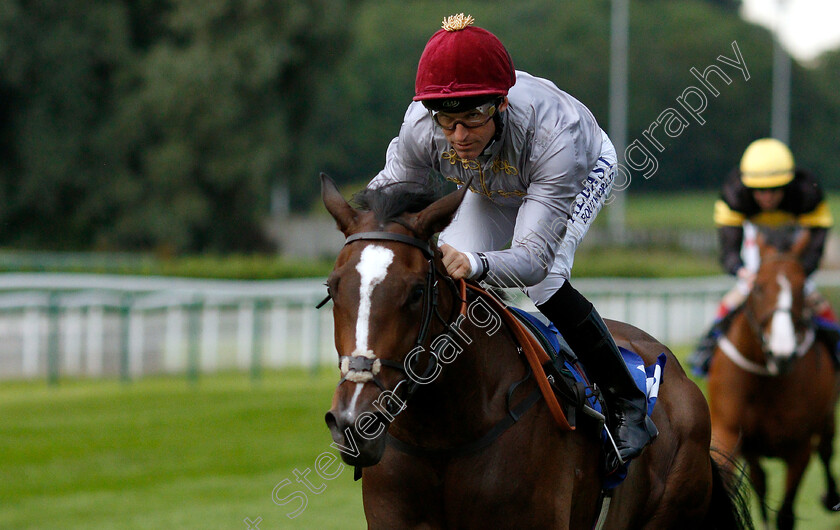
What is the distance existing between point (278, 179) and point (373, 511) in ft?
79.5

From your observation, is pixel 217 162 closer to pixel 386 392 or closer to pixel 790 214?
pixel 790 214

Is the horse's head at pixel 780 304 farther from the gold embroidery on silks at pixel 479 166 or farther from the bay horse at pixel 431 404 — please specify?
the gold embroidery on silks at pixel 479 166

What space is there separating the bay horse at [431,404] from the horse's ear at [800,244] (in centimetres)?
355

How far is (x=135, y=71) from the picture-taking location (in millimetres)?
24375

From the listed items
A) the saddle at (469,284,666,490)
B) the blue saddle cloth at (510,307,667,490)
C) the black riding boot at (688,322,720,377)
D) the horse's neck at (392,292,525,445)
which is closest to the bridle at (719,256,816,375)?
the black riding boot at (688,322,720,377)

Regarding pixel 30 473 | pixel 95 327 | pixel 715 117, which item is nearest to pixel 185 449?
pixel 30 473

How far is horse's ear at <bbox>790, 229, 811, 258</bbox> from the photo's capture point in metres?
6.62

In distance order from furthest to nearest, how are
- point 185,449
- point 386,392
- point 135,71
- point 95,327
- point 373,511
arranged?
point 135,71 < point 95,327 < point 185,449 < point 373,511 < point 386,392

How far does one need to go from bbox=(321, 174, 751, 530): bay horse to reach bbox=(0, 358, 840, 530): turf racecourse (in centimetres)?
205

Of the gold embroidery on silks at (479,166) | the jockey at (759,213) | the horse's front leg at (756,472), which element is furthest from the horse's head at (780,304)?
the gold embroidery on silks at (479,166)

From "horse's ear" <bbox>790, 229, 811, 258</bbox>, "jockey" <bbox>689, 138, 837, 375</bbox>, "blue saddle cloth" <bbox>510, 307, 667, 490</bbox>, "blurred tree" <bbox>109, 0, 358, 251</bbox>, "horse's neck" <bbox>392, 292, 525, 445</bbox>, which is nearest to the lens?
"horse's neck" <bbox>392, 292, 525, 445</bbox>

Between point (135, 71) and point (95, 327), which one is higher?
point (135, 71)

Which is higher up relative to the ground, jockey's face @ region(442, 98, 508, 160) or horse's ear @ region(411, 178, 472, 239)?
jockey's face @ region(442, 98, 508, 160)

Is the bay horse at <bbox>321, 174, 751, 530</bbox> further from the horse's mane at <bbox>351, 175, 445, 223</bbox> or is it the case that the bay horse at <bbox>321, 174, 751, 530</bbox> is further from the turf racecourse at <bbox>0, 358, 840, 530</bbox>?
the turf racecourse at <bbox>0, 358, 840, 530</bbox>
